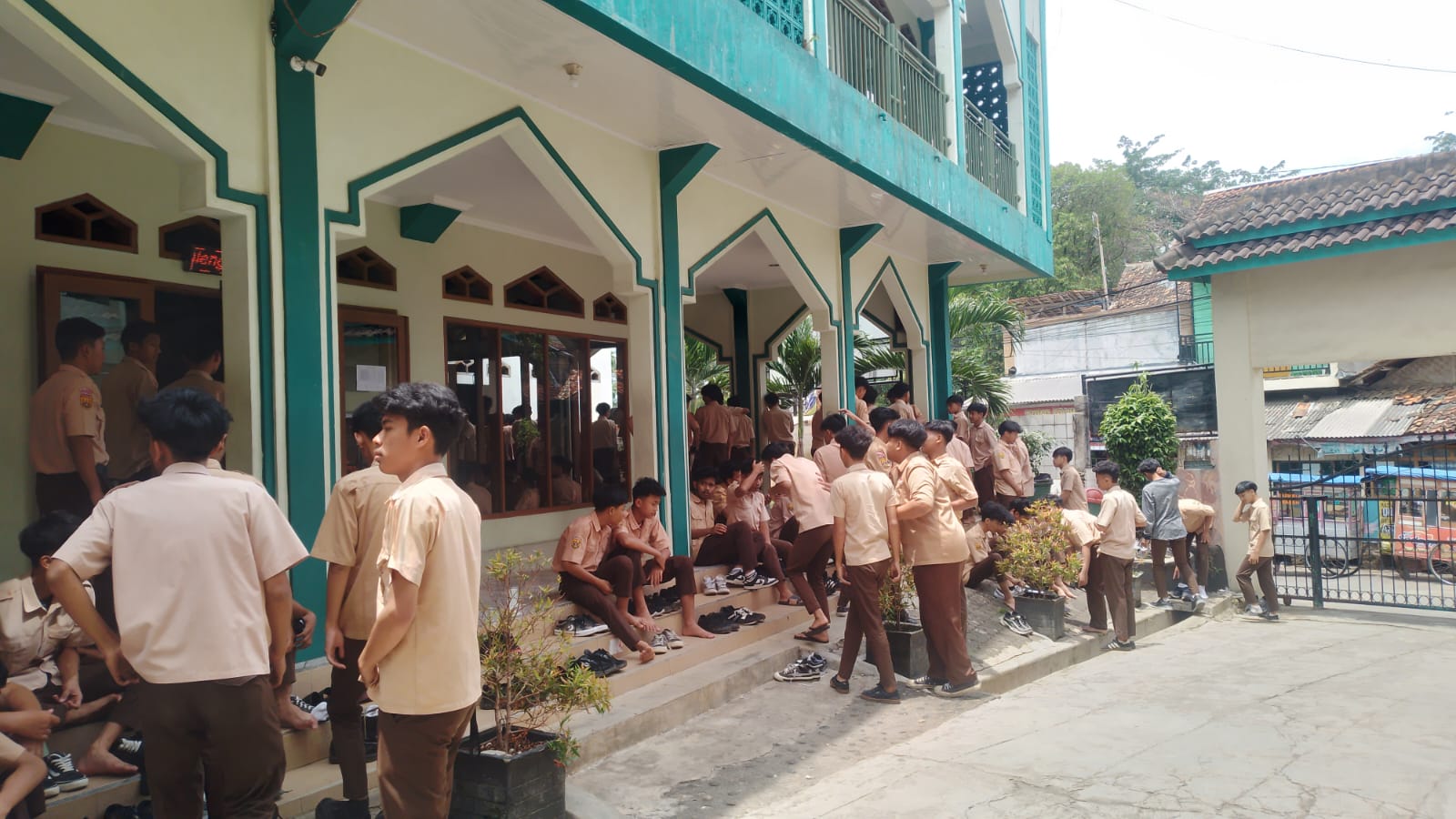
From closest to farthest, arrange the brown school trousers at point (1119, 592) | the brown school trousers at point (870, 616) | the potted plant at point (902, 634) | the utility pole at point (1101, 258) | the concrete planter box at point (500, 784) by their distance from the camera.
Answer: the concrete planter box at point (500, 784)
the brown school trousers at point (870, 616)
the potted plant at point (902, 634)
the brown school trousers at point (1119, 592)
the utility pole at point (1101, 258)

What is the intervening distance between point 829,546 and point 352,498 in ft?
13.1

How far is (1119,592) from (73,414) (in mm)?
8126

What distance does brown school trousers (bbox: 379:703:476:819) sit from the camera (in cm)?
290

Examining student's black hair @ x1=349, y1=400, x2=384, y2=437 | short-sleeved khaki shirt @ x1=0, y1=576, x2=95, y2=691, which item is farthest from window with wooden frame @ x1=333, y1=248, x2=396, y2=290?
short-sleeved khaki shirt @ x1=0, y1=576, x2=95, y2=691

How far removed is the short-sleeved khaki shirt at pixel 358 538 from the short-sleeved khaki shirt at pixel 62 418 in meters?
2.18

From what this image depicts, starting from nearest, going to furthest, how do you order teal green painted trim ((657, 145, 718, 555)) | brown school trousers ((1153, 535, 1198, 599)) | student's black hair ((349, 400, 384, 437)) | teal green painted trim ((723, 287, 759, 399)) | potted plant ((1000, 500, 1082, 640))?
student's black hair ((349, 400, 384, 437)), teal green painted trim ((657, 145, 718, 555)), potted plant ((1000, 500, 1082, 640)), brown school trousers ((1153, 535, 1198, 599)), teal green painted trim ((723, 287, 759, 399))

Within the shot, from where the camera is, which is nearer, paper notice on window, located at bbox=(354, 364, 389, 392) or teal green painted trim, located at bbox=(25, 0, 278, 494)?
teal green painted trim, located at bbox=(25, 0, 278, 494)

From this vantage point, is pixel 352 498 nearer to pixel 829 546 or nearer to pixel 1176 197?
pixel 829 546

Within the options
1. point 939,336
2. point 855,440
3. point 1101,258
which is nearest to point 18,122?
point 855,440

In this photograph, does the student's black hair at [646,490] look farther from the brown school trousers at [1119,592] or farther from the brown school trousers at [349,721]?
the brown school trousers at [1119,592]

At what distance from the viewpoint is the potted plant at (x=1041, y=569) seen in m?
8.50

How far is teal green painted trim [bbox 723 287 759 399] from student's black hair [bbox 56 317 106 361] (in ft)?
32.4

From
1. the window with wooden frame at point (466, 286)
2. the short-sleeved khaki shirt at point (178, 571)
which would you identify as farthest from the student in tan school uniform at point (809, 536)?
the short-sleeved khaki shirt at point (178, 571)

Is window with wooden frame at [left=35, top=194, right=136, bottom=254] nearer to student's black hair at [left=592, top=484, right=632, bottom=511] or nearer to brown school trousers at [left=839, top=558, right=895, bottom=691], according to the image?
student's black hair at [left=592, top=484, right=632, bottom=511]
